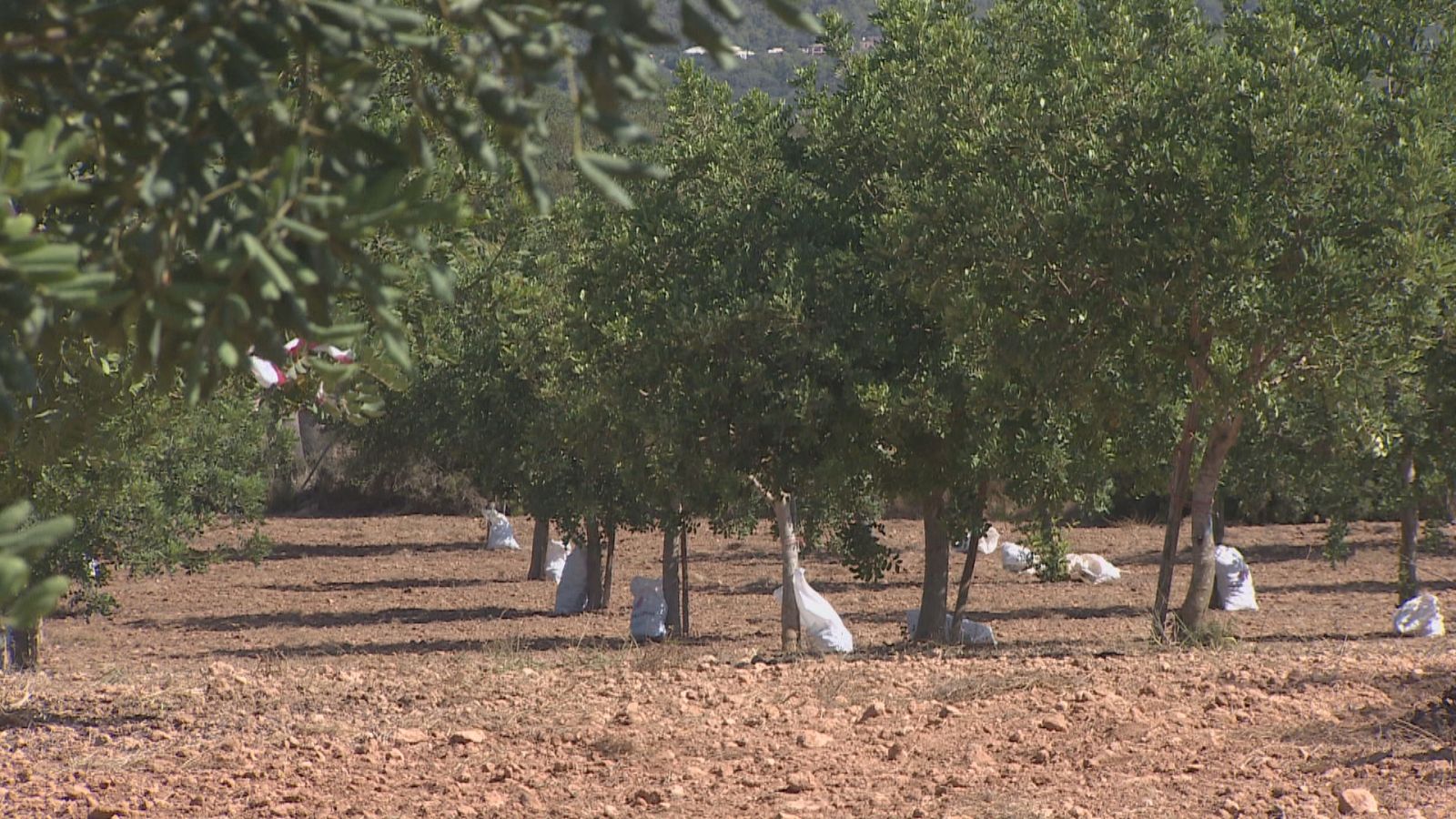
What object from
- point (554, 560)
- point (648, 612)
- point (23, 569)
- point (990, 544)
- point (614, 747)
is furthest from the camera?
point (554, 560)

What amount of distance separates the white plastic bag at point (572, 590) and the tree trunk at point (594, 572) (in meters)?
0.08

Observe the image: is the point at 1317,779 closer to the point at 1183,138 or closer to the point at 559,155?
the point at 1183,138

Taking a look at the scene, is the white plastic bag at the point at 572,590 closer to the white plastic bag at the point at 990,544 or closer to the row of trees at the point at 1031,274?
the row of trees at the point at 1031,274

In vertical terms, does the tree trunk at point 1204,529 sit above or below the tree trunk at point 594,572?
above

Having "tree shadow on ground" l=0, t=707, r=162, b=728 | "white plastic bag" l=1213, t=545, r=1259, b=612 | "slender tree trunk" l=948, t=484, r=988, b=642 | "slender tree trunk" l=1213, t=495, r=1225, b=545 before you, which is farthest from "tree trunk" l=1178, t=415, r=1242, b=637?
"slender tree trunk" l=1213, t=495, r=1225, b=545

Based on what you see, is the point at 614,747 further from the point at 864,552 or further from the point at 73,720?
the point at 864,552

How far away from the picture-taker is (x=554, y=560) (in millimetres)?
23891

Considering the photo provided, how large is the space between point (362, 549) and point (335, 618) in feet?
29.2

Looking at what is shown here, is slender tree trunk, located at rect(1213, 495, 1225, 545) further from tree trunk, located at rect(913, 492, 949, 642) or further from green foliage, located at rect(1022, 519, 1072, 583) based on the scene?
green foliage, located at rect(1022, 519, 1072, 583)

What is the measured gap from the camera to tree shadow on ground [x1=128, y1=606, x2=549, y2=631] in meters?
18.5

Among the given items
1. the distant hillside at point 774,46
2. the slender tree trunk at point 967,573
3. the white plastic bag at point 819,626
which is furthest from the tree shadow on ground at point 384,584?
the distant hillside at point 774,46

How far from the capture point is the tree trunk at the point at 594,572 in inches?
730

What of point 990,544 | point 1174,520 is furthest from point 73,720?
point 990,544

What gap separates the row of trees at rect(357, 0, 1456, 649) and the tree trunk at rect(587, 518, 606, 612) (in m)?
5.12
